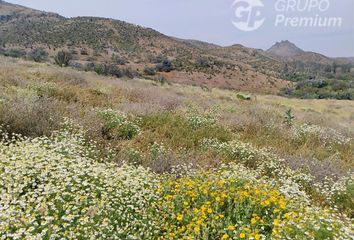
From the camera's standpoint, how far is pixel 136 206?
441cm

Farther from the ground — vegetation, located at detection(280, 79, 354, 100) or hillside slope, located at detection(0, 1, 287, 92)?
hillside slope, located at detection(0, 1, 287, 92)

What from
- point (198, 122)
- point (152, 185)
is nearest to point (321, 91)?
point (198, 122)

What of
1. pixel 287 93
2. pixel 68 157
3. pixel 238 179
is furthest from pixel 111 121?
pixel 287 93

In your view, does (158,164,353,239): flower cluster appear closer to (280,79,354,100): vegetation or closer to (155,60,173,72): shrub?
(280,79,354,100): vegetation

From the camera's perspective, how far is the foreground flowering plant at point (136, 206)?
3.71 m

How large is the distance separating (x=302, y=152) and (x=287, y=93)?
46.2 metres

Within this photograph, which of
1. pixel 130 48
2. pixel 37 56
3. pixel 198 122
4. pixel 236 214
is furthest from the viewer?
pixel 130 48

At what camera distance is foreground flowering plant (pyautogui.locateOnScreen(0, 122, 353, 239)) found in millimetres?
3715

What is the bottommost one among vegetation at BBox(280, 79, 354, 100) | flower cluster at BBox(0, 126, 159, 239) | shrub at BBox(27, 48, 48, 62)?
vegetation at BBox(280, 79, 354, 100)

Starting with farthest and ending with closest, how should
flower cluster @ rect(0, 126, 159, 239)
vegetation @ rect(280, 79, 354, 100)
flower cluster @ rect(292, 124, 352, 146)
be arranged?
vegetation @ rect(280, 79, 354, 100), flower cluster @ rect(292, 124, 352, 146), flower cluster @ rect(0, 126, 159, 239)

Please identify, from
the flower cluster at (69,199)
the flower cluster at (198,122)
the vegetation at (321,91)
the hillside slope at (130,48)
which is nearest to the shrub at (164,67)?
the hillside slope at (130,48)

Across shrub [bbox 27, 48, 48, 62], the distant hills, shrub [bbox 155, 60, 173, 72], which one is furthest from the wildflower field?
shrub [bbox 155, 60, 173, 72]

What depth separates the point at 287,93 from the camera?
52.4 m

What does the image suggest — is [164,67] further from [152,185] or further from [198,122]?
[152,185]
